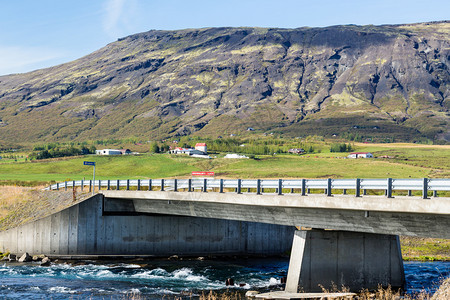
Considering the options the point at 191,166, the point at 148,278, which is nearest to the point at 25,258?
the point at 148,278

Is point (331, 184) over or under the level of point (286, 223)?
over

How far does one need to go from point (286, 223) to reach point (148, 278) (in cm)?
1357

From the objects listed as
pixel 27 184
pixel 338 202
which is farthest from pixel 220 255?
pixel 27 184

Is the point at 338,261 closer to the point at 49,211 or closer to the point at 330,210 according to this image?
the point at 330,210

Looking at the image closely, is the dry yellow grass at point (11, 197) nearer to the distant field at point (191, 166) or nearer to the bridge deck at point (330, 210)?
the bridge deck at point (330, 210)

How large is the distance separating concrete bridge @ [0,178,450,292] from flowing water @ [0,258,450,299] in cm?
288

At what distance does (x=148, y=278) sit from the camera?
42906 mm

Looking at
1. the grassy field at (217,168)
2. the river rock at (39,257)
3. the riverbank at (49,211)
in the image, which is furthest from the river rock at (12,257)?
the grassy field at (217,168)

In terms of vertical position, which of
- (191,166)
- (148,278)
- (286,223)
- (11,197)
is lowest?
(148,278)

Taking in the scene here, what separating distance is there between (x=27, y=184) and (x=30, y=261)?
3867 centimetres

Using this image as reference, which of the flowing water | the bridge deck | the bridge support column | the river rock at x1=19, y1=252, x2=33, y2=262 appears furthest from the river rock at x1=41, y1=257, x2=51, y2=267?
the bridge support column

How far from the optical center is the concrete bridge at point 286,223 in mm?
27734

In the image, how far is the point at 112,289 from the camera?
38.4 m

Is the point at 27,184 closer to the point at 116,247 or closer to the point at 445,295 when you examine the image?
the point at 116,247
